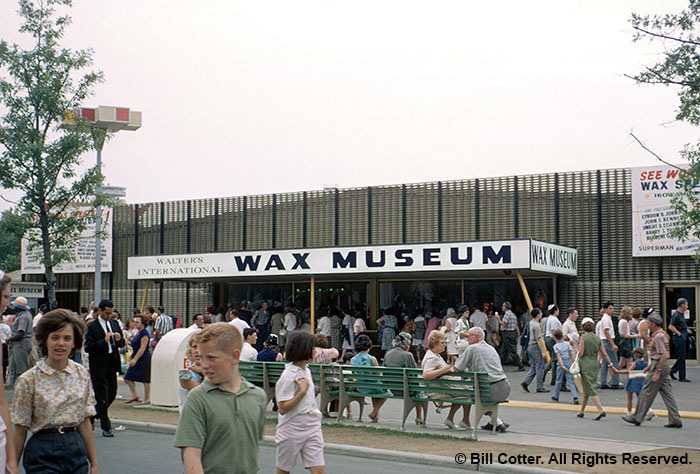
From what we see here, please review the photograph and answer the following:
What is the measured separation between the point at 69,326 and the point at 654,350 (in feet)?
32.5

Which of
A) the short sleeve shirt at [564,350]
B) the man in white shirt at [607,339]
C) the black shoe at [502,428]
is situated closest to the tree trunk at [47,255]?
the short sleeve shirt at [564,350]

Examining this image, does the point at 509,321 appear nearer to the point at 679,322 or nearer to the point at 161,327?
the point at 679,322

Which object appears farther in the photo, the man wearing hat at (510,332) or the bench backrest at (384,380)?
the man wearing hat at (510,332)

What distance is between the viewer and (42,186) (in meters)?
22.2

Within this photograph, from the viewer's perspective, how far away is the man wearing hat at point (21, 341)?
Answer: 1809cm

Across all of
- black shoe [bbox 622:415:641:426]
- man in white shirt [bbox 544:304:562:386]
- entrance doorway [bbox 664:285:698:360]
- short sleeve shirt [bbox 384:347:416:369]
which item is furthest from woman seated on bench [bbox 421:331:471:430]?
entrance doorway [bbox 664:285:698:360]

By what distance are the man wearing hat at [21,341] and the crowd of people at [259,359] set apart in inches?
1.1

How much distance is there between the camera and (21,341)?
60.0 feet

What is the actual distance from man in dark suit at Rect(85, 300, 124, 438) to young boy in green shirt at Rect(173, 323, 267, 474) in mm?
8245

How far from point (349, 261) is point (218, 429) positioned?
21714 millimetres

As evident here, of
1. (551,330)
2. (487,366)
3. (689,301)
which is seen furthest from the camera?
(689,301)

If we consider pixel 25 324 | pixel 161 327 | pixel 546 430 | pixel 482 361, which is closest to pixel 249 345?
pixel 482 361

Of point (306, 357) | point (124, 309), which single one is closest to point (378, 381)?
point (306, 357)

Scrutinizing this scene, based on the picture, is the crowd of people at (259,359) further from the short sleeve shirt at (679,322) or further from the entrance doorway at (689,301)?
the entrance doorway at (689,301)
